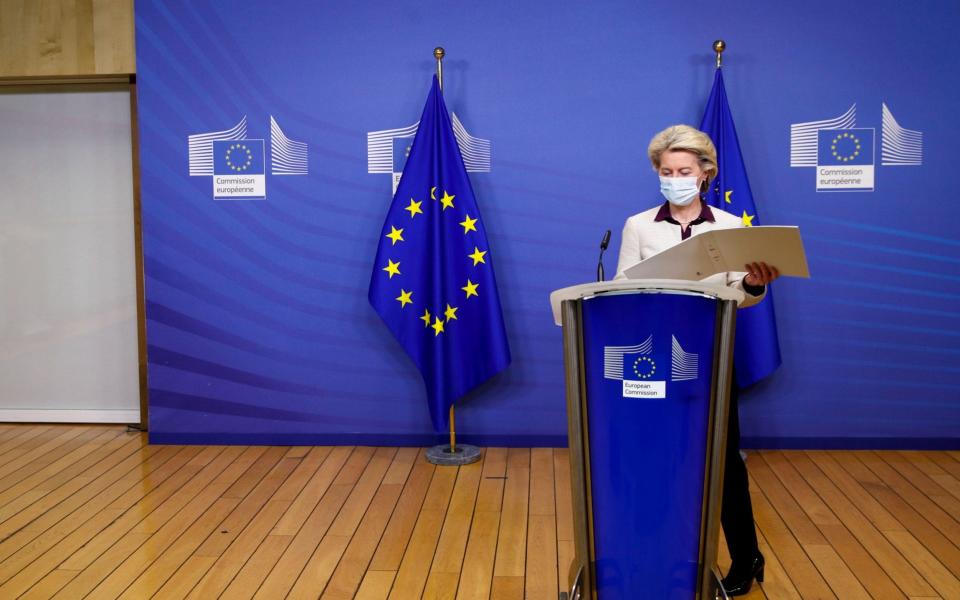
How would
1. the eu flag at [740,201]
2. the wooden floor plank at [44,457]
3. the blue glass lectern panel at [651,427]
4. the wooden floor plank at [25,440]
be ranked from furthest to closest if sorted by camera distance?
the wooden floor plank at [25,440]
the eu flag at [740,201]
the wooden floor plank at [44,457]
the blue glass lectern panel at [651,427]

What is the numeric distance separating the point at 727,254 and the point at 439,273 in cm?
219

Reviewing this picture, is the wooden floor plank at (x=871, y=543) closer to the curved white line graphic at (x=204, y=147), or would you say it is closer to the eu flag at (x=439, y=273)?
the eu flag at (x=439, y=273)

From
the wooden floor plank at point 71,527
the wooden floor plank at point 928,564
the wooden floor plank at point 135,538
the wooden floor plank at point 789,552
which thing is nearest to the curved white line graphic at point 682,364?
the wooden floor plank at point 789,552

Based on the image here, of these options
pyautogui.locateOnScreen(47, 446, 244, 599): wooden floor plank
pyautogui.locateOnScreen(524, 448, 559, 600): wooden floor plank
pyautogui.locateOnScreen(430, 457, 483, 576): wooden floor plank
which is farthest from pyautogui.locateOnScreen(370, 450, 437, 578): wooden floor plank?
pyautogui.locateOnScreen(47, 446, 244, 599): wooden floor plank

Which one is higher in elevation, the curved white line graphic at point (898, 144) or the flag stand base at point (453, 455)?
the curved white line graphic at point (898, 144)

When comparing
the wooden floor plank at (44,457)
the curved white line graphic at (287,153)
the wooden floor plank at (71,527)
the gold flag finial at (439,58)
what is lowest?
the wooden floor plank at (44,457)

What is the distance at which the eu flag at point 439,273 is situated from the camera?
4.32 m

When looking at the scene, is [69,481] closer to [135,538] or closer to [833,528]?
[135,538]

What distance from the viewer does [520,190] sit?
4.50 meters

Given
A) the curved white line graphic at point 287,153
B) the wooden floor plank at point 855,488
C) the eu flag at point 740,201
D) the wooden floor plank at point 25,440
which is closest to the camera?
the wooden floor plank at point 855,488

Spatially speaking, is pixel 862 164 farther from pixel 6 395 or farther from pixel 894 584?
pixel 6 395

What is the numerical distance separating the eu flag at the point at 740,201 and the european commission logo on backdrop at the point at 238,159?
2139mm

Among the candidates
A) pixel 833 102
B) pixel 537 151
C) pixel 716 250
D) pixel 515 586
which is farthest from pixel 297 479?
pixel 833 102

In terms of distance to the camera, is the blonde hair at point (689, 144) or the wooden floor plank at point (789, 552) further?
the wooden floor plank at point (789, 552)
